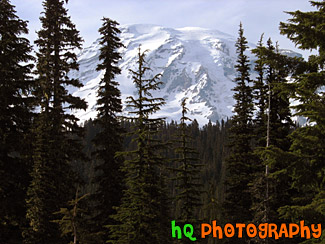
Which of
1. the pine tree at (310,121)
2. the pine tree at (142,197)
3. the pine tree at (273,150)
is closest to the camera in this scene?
the pine tree at (310,121)

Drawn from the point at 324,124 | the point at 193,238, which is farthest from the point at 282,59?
the point at 193,238

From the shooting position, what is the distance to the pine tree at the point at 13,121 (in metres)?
14.4

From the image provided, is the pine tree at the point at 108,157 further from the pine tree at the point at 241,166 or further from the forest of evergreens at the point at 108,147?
the pine tree at the point at 241,166

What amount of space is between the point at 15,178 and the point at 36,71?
570 centimetres

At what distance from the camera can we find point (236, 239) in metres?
22.3

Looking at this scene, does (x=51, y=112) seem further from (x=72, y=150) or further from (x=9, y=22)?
(x=9, y=22)

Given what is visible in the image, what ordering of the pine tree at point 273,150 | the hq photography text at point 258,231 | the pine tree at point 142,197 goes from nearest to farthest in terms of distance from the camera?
the pine tree at point 273,150
the pine tree at point 142,197
the hq photography text at point 258,231

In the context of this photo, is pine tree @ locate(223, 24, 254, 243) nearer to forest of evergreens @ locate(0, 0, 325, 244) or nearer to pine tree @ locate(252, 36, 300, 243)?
pine tree @ locate(252, 36, 300, 243)

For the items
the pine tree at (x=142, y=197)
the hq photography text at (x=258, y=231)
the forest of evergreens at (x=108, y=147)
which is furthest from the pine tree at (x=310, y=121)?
the pine tree at (x=142, y=197)

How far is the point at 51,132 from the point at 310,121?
1244 cm

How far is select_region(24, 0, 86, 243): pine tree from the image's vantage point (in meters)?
14.1

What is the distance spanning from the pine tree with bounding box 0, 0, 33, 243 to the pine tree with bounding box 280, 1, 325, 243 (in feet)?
39.2

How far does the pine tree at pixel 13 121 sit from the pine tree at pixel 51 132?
26.8 inches

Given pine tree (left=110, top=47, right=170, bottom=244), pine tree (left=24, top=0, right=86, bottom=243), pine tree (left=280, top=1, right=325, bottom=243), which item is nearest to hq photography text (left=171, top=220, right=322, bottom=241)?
pine tree (left=280, top=1, right=325, bottom=243)
